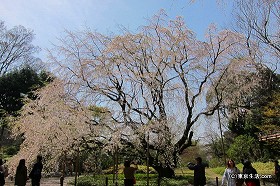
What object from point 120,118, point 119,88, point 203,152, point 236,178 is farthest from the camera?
point 203,152

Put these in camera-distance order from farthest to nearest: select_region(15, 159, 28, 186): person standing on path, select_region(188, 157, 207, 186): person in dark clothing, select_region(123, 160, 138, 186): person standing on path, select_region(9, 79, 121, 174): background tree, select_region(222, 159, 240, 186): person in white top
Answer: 1. select_region(9, 79, 121, 174): background tree
2. select_region(123, 160, 138, 186): person standing on path
3. select_region(15, 159, 28, 186): person standing on path
4. select_region(188, 157, 207, 186): person in dark clothing
5. select_region(222, 159, 240, 186): person in white top

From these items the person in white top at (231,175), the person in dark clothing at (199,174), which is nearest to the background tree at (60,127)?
the person in dark clothing at (199,174)

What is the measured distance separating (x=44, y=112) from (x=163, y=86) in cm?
579

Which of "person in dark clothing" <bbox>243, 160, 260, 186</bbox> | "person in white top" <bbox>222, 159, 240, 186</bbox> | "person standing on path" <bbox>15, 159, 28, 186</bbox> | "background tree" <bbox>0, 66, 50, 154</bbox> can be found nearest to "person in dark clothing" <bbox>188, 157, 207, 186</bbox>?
"person in white top" <bbox>222, 159, 240, 186</bbox>

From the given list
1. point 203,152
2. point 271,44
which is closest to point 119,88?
point 271,44

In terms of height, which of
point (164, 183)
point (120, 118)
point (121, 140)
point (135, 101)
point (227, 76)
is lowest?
point (164, 183)

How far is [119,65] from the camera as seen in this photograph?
46.0ft

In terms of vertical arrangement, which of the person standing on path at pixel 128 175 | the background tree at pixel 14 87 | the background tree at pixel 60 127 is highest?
the background tree at pixel 14 87

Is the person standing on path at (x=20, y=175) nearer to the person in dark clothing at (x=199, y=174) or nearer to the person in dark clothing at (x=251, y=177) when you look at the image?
the person in dark clothing at (x=199, y=174)

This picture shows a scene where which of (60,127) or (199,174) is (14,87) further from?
(199,174)

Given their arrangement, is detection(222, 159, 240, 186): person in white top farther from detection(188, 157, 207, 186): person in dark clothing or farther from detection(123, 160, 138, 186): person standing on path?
detection(123, 160, 138, 186): person standing on path

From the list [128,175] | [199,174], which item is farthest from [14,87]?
[199,174]

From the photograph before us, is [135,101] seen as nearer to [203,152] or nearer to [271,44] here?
[271,44]

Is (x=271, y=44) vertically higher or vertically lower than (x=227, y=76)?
higher
